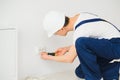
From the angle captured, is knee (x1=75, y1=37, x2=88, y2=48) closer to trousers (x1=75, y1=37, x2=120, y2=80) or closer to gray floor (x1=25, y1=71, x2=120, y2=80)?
trousers (x1=75, y1=37, x2=120, y2=80)

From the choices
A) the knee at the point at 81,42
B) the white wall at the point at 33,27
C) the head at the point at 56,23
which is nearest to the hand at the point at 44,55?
the white wall at the point at 33,27

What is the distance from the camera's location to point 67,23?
1581 mm

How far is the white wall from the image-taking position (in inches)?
67.1

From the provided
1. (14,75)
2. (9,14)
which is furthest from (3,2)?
(14,75)

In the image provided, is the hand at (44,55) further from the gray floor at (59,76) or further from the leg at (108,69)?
the leg at (108,69)

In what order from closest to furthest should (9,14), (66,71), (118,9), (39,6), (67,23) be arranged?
(67,23) < (9,14) < (39,6) < (66,71) < (118,9)

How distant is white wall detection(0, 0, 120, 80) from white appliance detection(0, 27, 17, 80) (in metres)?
0.11

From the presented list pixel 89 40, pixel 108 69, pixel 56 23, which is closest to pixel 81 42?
pixel 89 40

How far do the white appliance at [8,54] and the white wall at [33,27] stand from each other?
11 centimetres

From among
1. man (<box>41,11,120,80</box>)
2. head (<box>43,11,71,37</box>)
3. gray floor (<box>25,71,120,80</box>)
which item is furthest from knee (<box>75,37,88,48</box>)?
gray floor (<box>25,71,120,80</box>)

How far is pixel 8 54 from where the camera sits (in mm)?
1615

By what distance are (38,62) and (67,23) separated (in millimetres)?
482

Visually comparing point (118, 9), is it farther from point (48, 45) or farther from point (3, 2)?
point (3, 2)

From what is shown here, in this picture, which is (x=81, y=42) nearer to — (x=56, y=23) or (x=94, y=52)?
(x=94, y=52)
